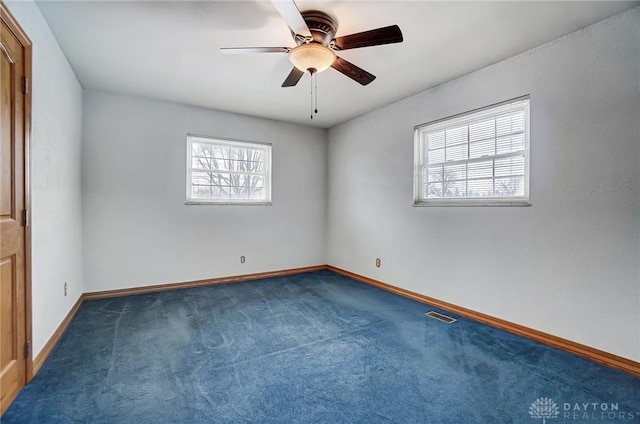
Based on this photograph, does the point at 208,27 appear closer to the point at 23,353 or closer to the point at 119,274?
the point at 23,353

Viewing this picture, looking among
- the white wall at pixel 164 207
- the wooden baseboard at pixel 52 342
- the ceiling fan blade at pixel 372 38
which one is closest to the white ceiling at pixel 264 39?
the ceiling fan blade at pixel 372 38

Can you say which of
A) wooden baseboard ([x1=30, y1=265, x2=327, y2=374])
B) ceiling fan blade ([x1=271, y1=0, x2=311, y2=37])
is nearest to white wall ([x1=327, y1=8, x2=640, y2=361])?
ceiling fan blade ([x1=271, y1=0, x2=311, y2=37])

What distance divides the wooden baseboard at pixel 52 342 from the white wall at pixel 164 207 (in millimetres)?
718

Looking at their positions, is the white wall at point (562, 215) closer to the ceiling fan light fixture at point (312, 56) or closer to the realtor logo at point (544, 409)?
the realtor logo at point (544, 409)

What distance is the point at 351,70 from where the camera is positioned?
2424mm

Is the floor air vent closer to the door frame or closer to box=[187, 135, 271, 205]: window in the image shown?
box=[187, 135, 271, 205]: window

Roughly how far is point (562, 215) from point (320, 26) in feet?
8.06

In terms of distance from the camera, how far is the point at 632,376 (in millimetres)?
1996

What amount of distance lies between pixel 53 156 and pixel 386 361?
3165 millimetres

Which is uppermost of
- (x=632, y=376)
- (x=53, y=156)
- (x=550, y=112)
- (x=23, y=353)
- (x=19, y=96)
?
(x=550, y=112)

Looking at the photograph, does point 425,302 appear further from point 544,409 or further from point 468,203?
point 544,409

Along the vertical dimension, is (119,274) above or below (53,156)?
below

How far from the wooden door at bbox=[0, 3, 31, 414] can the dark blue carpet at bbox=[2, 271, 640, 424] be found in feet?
0.71

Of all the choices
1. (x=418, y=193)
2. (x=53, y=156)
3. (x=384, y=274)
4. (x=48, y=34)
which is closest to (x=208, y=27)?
(x=48, y=34)
